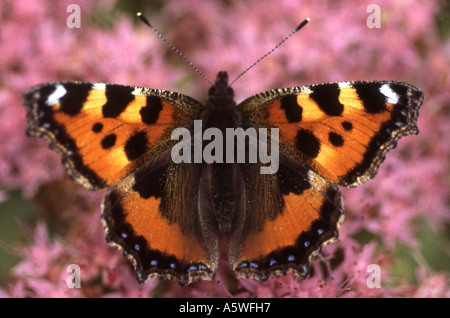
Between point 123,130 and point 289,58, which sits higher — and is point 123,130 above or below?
below

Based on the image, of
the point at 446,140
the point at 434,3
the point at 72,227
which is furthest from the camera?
the point at 434,3

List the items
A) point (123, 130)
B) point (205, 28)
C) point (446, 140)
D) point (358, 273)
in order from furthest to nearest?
1. point (205, 28)
2. point (446, 140)
3. point (358, 273)
4. point (123, 130)

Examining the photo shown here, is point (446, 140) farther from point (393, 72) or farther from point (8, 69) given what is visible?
point (8, 69)

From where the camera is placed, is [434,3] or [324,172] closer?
[324,172]

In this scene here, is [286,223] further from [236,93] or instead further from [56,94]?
[236,93]
